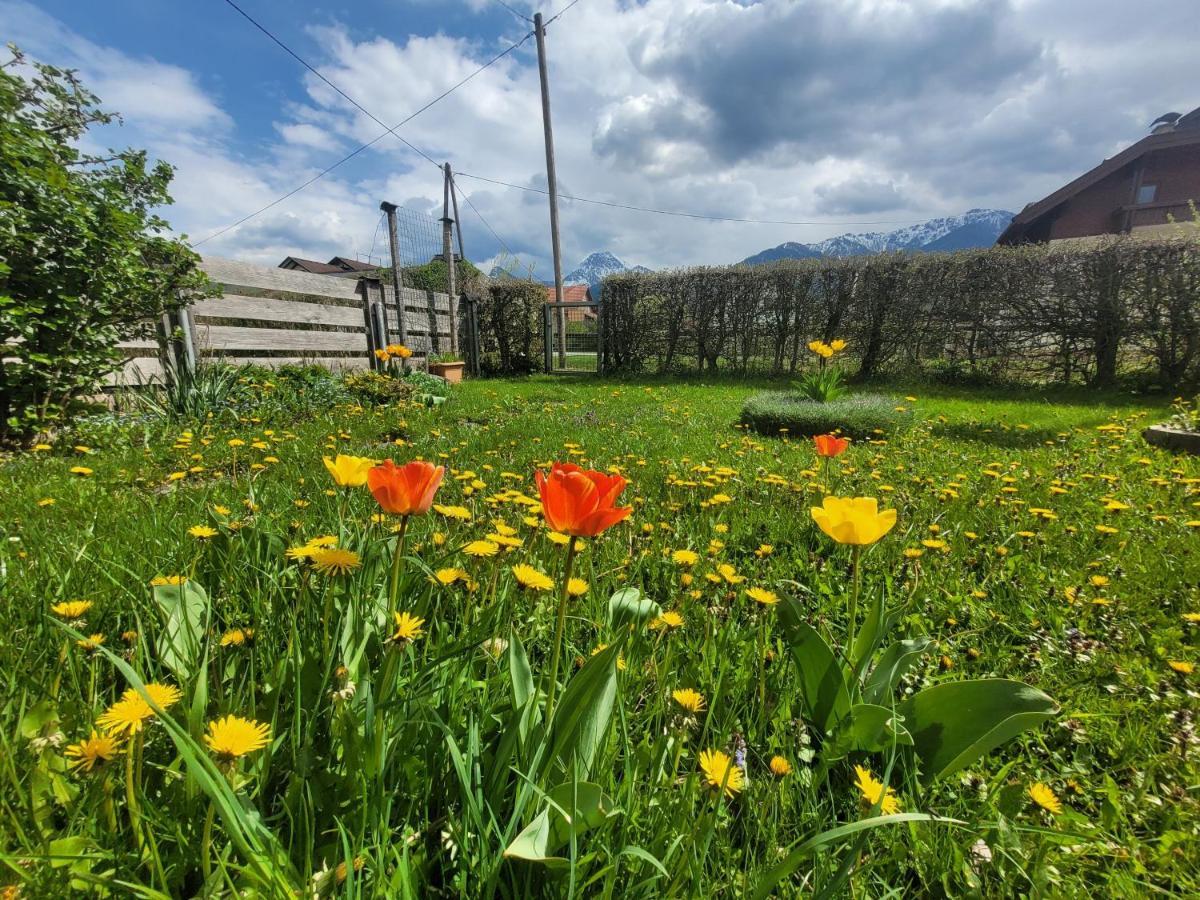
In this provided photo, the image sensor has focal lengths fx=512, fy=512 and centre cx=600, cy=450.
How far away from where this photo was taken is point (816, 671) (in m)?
1.09

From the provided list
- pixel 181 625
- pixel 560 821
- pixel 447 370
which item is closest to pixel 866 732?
pixel 560 821

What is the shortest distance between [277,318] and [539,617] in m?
7.37

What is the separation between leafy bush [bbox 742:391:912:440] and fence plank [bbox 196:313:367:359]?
247 inches

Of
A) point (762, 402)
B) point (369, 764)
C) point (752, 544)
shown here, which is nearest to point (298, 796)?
point (369, 764)

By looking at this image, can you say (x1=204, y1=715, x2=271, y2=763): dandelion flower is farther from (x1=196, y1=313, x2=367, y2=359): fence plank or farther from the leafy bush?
(x1=196, y1=313, x2=367, y2=359): fence plank

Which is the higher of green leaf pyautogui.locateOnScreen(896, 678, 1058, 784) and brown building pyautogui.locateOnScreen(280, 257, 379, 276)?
brown building pyautogui.locateOnScreen(280, 257, 379, 276)

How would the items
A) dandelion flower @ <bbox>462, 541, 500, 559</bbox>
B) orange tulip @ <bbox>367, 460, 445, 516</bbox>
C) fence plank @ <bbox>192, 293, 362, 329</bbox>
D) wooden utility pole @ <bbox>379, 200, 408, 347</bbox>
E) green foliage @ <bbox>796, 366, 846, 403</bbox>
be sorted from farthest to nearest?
wooden utility pole @ <bbox>379, 200, 408, 347</bbox> < fence plank @ <bbox>192, 293, 362, 329</bbox> < green foliage @ <bbox>796, 366, 846, 403</bbox> < dandelion flower @ <bbox>462, 541, 500, 559</bbox> < orange tulip @ <bbox>367, 460, 445, 516</bbox>

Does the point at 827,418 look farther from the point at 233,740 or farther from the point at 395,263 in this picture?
the point at 395,263

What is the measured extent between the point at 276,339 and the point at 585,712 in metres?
7.91

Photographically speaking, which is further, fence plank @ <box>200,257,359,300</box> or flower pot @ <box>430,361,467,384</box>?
flower pot @ <box>430,361,467,384</box>

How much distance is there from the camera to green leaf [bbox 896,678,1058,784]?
0.90 m

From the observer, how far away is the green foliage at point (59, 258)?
3547 mm

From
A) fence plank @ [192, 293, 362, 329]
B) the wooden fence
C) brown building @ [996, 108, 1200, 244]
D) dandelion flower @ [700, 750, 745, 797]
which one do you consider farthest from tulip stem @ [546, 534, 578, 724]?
brown building @ [996, 108, 1200, 244]

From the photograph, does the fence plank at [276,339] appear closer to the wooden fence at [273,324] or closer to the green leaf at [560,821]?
the wooden fence at [273,324]
